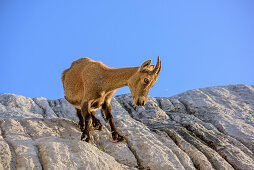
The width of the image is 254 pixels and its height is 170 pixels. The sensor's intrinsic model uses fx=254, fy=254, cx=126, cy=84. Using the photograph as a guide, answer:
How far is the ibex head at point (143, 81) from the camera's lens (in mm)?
8987

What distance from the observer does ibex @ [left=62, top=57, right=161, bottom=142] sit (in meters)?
9.13

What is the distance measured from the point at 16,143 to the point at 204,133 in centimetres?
871

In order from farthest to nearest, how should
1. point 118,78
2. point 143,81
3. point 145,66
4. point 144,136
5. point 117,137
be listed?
point 144,136 → point 117,137 → point 118,78 → point 145,66 → point 143,81

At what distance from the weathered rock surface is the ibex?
1130mm

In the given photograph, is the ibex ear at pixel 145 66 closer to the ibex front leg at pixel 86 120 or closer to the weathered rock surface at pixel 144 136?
the ibex front leg at pixel 86 120

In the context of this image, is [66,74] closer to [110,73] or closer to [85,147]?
[110,73]

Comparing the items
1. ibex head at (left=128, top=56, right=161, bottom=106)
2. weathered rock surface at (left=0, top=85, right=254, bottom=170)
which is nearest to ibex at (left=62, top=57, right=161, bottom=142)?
ibex head at (left=128, top=56, right=161, bottom=106)

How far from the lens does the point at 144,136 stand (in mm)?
10820

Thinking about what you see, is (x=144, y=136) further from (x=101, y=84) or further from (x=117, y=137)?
(x=101, y=84)

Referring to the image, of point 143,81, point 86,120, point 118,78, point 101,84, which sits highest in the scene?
point 118,78

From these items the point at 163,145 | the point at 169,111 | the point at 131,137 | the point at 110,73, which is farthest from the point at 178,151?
the point at 169,111

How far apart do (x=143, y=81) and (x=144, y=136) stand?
9.57ft

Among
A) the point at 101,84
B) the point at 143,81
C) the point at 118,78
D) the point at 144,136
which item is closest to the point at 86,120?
the point at 101,84

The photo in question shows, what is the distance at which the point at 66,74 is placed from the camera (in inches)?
456
